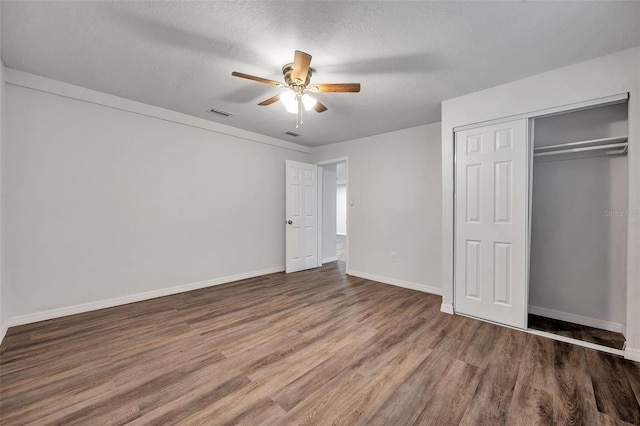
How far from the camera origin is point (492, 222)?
2771 millimetres

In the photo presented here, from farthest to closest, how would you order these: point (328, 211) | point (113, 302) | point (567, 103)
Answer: point (328, 211) → point (113, 302) → point (567, 103)

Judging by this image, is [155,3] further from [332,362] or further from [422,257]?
[422,257]

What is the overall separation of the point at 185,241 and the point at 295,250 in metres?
2.01

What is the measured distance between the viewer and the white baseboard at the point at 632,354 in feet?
6.73

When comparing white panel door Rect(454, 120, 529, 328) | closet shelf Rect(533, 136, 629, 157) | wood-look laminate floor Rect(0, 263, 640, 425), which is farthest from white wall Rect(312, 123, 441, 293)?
closet shelf Rect(533, 136, 629, 157)

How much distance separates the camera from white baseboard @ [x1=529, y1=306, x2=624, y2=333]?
8.57 feet

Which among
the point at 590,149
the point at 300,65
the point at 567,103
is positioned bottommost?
the point at 590,149

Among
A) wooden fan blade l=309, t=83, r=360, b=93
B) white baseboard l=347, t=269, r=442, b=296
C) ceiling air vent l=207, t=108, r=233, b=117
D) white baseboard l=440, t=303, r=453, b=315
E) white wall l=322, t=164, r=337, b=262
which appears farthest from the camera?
white wall l=322, t=164, r=337, b=262

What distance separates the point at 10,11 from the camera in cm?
178

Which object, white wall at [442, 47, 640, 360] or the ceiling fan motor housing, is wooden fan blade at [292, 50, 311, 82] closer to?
the ceiling fan motor housing

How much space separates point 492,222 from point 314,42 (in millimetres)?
2541

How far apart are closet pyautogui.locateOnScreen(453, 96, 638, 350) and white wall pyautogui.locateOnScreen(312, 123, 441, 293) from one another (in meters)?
0.79

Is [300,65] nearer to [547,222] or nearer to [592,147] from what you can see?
[592,147]

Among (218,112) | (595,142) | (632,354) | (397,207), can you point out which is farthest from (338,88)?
(632,354)
